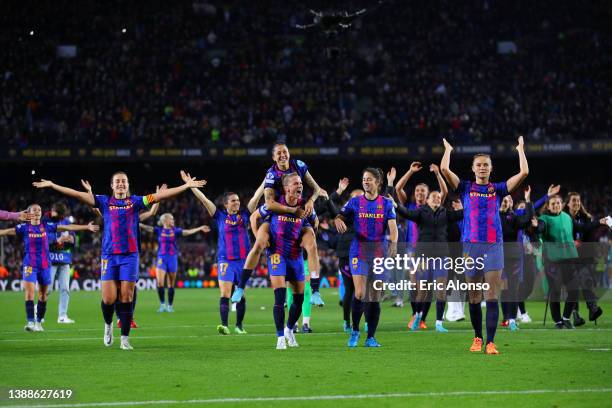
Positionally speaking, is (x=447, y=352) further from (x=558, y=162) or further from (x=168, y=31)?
(x=168, y=31)

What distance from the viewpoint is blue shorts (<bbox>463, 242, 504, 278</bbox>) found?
42.4 feet

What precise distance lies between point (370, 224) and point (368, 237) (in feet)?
0.65

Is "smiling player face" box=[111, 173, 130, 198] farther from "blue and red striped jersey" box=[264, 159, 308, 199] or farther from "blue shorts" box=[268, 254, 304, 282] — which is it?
"blue shorts" box=[268, 254, 304, 282]

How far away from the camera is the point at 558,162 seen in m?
52.9

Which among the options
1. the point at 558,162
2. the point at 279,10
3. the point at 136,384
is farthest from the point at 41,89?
the point at 136,384

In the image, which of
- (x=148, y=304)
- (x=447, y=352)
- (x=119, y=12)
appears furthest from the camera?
(x=119, y=12)

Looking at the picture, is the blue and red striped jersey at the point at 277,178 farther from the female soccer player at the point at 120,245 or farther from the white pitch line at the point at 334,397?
the white pitch line at the point at 334,397

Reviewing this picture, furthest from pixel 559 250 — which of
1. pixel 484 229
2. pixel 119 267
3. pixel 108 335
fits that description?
pixel 108 335

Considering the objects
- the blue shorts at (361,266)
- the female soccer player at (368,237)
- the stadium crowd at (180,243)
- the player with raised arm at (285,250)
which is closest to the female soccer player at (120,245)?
the player with raised arm at (285,250)

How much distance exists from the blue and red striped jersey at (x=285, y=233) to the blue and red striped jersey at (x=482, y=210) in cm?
Result: 241

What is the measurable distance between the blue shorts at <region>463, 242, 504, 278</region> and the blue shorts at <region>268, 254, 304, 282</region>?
2541mm

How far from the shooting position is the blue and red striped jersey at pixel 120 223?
46.3ft

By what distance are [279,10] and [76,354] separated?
→ 47.0 metres

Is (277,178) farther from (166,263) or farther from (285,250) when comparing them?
(166,263)
